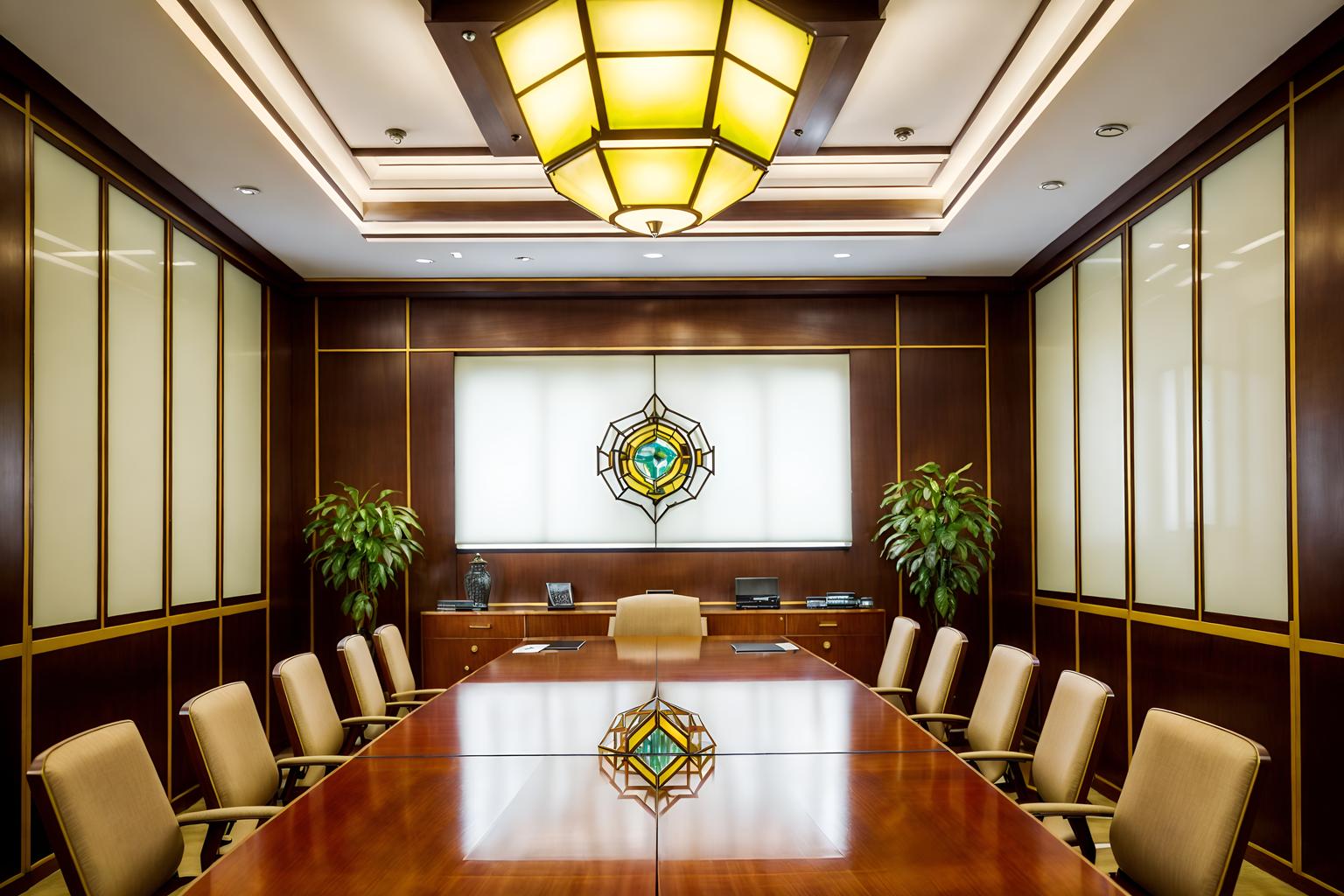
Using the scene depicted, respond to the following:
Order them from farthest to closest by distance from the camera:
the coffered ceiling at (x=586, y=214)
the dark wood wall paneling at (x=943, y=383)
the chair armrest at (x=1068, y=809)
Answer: the dark wood wall paneling at (x=943, y=383)
the coffered ceiling at (x=586, y=214)
the chair armrest at (x=1068, y=809)

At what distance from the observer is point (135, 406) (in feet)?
15.9

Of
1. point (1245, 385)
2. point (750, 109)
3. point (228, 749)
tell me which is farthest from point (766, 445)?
point (228, 749)

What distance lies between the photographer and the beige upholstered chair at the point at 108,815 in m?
2.12

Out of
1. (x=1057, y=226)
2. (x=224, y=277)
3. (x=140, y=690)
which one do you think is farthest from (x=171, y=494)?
(x=1057, y=226)

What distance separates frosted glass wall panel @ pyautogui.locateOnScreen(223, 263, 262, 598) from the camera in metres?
6.01

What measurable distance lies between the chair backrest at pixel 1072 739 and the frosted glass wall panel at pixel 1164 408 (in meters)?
1.94

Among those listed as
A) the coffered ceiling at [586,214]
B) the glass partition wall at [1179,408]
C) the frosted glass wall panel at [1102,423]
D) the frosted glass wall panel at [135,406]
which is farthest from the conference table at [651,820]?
the frosted glass wall panel at [1102,423]

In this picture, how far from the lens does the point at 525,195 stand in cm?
589

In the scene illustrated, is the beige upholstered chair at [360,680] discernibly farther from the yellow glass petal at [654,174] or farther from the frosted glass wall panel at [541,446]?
the frosted glass wall panel at [541,446]

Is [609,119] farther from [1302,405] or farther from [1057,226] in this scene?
[1057,226]

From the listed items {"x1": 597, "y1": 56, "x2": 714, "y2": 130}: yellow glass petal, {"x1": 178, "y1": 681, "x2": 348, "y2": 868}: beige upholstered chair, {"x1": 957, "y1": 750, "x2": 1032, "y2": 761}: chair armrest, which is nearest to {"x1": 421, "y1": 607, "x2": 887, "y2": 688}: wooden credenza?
{"x1": 178, "y1": 681, "x2": 348, "y2": 868}: beige upholstered chair

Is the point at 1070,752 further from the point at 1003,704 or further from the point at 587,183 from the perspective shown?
the point at 587,183

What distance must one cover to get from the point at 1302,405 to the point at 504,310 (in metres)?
4.95

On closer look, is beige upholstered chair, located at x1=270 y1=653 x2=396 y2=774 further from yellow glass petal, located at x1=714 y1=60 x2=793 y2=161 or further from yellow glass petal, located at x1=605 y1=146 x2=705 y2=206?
yellow glass petal, located at x1=714 y1=60 x2=793 y2=161
